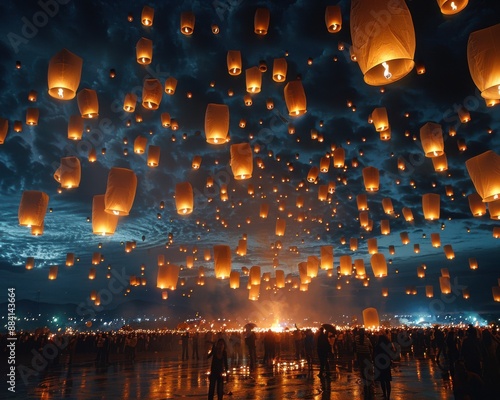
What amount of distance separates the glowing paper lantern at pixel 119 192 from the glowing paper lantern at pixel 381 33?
5816mm

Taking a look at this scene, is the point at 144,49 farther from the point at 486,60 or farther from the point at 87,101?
the point at 486,60

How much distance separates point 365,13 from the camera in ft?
16.7

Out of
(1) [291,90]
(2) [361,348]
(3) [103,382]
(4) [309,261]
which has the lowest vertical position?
(3) [103,382]

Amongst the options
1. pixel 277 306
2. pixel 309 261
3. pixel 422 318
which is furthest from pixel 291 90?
pixel 422 318

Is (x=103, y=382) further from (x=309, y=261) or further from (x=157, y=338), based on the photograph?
(x=157, y=338)

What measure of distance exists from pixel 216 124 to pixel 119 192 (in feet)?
9.50

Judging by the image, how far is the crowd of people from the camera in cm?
775

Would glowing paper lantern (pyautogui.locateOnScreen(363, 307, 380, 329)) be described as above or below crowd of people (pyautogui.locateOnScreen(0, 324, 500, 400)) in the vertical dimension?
above

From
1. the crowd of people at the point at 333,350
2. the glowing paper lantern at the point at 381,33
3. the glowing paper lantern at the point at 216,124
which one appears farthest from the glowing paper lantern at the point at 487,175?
the glowing paper lantern at the point at 216,124

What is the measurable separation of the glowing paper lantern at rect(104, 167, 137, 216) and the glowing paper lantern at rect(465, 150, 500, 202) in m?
7.70

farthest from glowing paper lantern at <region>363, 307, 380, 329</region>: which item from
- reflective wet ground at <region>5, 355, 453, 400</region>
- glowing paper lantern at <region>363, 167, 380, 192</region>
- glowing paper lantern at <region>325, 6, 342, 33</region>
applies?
glowing paper lantern at <region>325, 6, 342, 33</region>

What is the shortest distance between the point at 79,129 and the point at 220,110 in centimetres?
516

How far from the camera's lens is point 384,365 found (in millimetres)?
8125

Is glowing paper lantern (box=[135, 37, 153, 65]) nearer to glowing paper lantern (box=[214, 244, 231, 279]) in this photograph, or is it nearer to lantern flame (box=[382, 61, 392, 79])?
glowing paper lantern (box=[214, 244, 231, 279])
